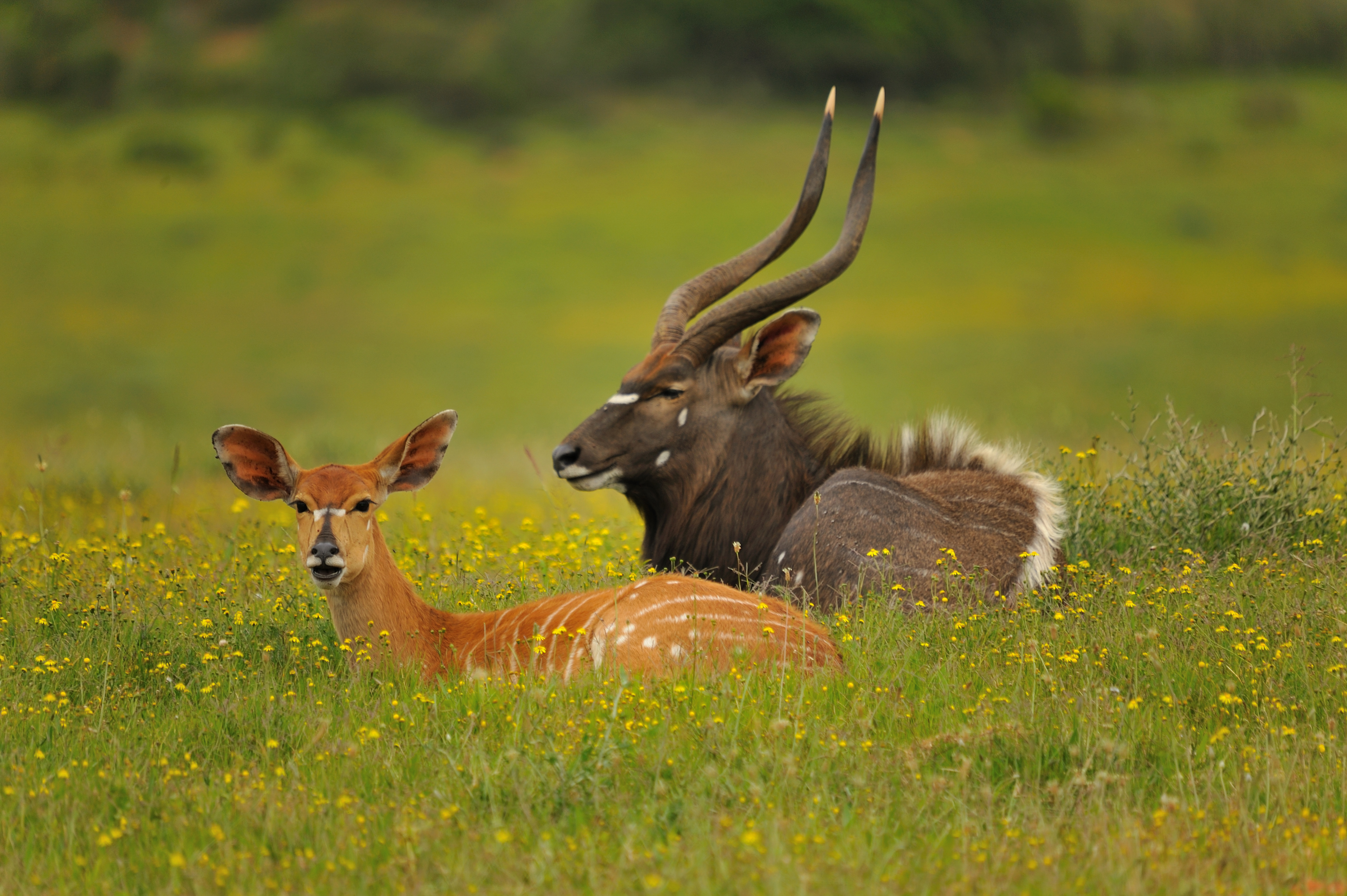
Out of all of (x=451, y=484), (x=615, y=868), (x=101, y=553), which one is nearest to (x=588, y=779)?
(x=615, y=868)

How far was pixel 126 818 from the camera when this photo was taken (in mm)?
3893

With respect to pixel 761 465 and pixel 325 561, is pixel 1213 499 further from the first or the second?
pixel 325 561

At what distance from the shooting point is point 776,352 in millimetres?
7621

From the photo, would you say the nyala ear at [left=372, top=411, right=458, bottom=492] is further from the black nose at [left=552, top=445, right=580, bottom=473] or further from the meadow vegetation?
the black nose at [left=552, top=445, right=580, bottom=473]

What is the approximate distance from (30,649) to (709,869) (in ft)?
11.8

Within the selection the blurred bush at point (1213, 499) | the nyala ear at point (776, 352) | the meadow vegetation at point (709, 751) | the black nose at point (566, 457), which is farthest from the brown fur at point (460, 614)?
the blurred bush at point (1213, 499)

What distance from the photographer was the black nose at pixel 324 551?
529 cm

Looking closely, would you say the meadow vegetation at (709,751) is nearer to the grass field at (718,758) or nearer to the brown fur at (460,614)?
the grass field at (718,758)

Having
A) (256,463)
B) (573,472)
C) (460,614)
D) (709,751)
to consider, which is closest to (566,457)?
(573,472)

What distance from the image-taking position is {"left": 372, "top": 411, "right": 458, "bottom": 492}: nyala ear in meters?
5.98

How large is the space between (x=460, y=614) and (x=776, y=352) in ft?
8.38

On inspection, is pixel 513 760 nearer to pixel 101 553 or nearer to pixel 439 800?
pixel 439 800

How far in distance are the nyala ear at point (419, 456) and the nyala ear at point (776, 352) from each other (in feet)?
6.75

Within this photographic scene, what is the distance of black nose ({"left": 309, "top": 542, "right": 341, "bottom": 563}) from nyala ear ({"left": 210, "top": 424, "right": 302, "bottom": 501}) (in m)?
0.57
